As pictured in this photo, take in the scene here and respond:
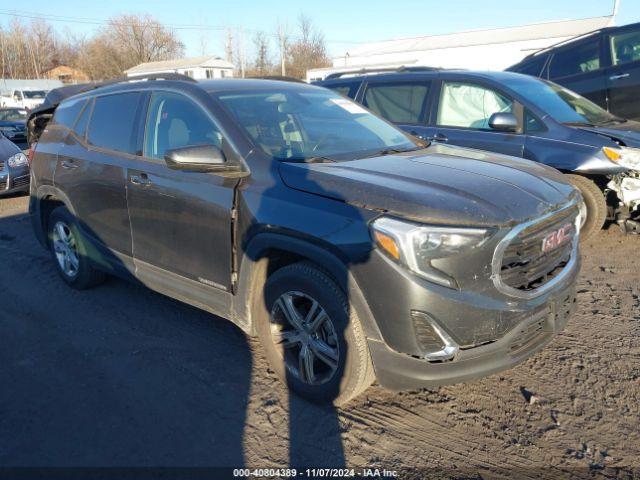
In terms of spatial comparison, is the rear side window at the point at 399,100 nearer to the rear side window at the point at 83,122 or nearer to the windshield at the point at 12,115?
the rear side window at the point at 83,122

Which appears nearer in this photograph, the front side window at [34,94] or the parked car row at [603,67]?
the parked car row at [603,67]

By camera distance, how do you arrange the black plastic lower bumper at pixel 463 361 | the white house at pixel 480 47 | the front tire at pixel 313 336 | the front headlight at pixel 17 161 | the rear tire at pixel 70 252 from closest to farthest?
the black plastic lower bumper at pixel 463 361 < the front tire at pixel 313 336 < the rear tire at pixel 70 252 < the front headlight at pixel 17 161 < the white house at pixel 480 47

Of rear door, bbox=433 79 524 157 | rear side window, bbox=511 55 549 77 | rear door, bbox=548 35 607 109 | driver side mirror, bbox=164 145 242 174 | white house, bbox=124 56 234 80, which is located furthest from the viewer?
white house, bbox=124 56 234 80

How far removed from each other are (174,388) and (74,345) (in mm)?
1067

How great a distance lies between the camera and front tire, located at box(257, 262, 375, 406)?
2.64 metres

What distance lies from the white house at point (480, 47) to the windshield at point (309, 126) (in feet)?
96.5

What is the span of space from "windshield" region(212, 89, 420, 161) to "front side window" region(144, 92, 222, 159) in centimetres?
19

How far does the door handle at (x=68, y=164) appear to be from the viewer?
14.2 ft

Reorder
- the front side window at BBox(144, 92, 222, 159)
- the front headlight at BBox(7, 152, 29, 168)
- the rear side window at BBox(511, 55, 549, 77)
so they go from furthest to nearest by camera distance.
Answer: the front headlight at BBox(7, 152, 29, 168)
the rear side window at BBox(511, 55, 549, 77)
the front side window at BBox(144, 92, 222, 159)

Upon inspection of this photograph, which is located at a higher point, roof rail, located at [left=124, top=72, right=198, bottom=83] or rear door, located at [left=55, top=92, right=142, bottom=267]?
roof rail, located at [left=124, top=72, right=198, bottom=83]

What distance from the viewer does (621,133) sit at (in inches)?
204

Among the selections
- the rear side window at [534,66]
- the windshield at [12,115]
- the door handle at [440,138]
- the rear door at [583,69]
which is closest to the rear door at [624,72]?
the rear door at [583,69]

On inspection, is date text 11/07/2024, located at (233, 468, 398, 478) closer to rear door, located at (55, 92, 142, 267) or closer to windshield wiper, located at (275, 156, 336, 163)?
windshield wiper, located at (275, 156, 336, 163)

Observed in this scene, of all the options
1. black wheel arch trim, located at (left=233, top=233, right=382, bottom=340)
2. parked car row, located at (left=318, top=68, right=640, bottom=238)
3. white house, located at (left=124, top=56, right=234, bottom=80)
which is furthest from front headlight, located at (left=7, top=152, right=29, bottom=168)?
white house, located at (left=124, top=56, right=234, bottom=80)
